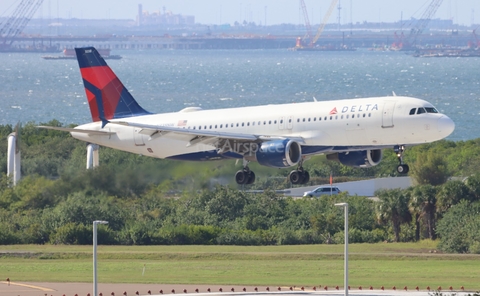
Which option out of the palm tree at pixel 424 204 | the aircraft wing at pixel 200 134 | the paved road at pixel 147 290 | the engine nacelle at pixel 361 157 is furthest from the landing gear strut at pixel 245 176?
the palm tree at pixel 424 204

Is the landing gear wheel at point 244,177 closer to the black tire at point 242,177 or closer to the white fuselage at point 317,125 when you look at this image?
the black tire at point 242,177

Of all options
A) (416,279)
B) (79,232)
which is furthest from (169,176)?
(416,279)

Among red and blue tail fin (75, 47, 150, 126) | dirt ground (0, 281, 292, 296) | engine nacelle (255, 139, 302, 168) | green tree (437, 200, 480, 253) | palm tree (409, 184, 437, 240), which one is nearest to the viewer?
dirt ground (0, 281, 292, 296)

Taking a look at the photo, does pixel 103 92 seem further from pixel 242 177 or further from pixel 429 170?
pixel 429 170

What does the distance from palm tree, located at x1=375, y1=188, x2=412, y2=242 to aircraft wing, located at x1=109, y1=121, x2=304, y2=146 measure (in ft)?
72.4

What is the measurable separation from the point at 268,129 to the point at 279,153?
275 cm

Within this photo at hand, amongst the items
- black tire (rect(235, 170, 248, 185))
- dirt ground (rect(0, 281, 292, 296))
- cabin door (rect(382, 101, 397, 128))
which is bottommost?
dirt ground (rect(0, 281, 292, 296))

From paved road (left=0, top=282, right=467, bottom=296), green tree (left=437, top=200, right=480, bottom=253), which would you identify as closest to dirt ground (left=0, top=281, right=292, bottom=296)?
paved road (left=0, top=282, right=467, bottom=296)

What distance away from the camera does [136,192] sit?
7525 cm

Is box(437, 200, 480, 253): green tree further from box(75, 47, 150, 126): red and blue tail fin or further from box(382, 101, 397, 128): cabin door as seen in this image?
box(75, 47, 150, 126): red and blue tail fin

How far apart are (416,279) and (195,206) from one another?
2615 centimetres

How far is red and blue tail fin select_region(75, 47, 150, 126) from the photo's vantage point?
7175 cm

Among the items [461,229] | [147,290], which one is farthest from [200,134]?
[461,229]

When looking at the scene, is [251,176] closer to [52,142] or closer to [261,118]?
[261,118]
